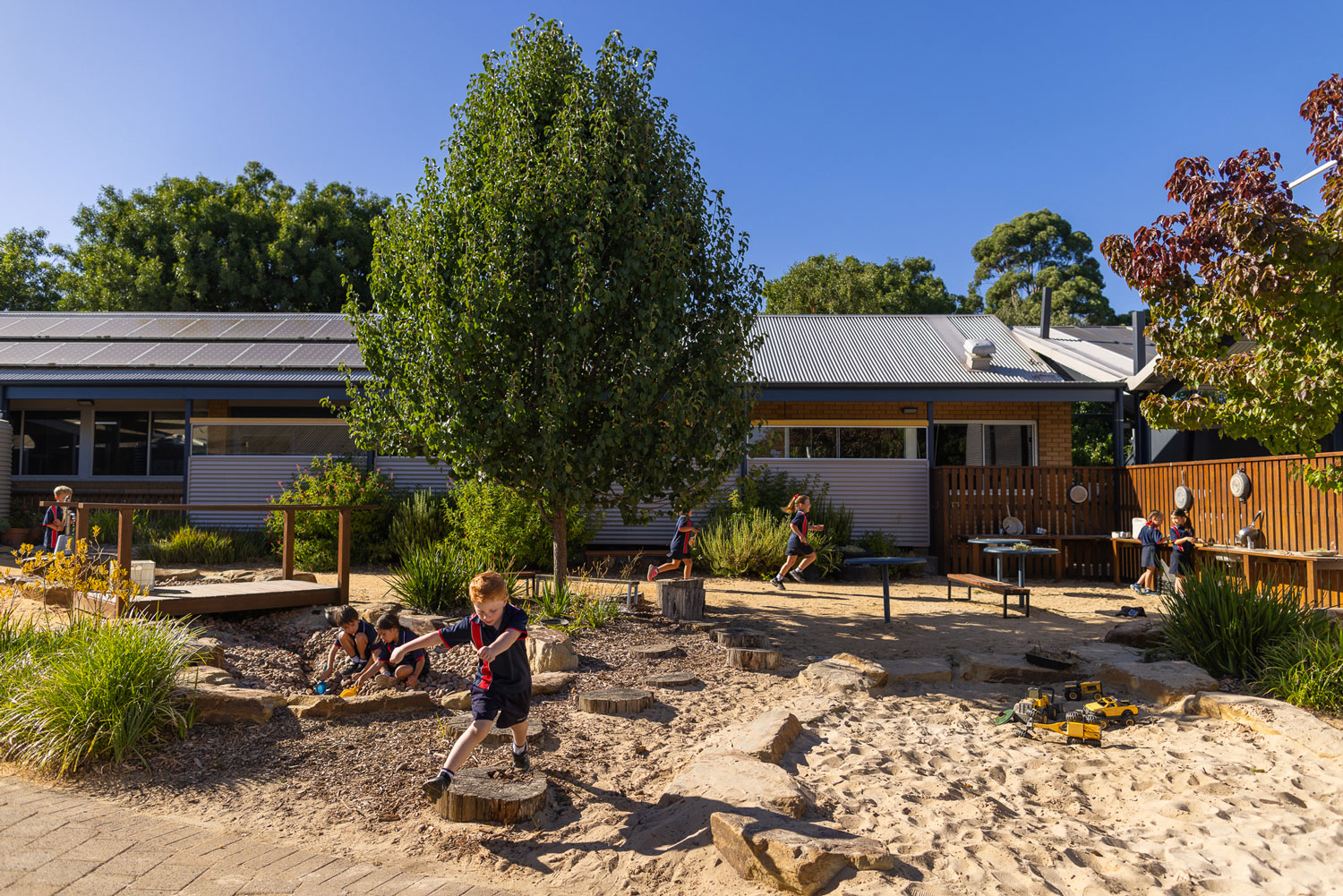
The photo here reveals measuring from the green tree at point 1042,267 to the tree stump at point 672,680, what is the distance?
124ft

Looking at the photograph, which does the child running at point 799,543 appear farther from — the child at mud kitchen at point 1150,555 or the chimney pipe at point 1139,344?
the chimney pipe at point 1139,344

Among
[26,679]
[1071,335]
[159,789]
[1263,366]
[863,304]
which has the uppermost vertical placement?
[863,304]

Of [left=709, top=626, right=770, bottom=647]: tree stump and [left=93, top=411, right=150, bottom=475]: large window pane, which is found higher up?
[left=93, top=411, right=150, bottom=475]: large window pane

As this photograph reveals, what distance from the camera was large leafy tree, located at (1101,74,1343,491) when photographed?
202 inches

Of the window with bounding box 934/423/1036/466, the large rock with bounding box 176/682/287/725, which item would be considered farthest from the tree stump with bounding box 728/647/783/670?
the window with bounding box 934/423/1036/466

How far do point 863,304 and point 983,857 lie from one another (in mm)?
28199

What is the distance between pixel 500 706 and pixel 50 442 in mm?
18611

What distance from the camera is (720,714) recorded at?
5348mm

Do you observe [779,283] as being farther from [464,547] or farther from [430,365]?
[430,365]

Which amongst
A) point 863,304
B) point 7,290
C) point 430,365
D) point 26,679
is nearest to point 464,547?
point 430,365

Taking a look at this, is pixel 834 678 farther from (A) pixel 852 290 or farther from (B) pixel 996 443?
(A) pixel 852 290

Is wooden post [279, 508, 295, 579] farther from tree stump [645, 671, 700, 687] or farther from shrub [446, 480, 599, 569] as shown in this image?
tree stump [645, 671, 700, 687]

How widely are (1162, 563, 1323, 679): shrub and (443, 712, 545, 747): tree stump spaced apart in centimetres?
508

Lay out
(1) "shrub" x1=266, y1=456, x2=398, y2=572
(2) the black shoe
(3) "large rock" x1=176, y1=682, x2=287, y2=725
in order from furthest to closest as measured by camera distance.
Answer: (1) "shrub" x1=266, y1=456, x2=398, y2=572
(3) "large rock" x1=176, y1=682, x2=287, y2=725
(2) the black shoe
